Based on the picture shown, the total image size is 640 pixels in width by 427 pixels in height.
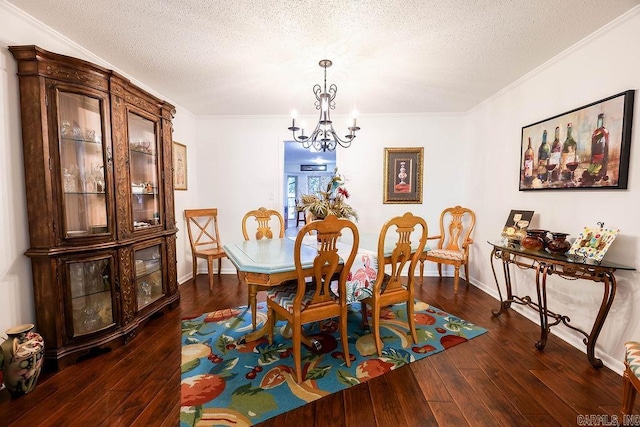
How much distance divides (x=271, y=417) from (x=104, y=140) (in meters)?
2.31

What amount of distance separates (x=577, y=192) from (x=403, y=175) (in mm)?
2105

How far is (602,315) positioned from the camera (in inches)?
70.7

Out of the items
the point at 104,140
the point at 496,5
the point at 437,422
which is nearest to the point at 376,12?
the point at 496,5

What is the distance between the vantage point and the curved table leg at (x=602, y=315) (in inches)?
69.1

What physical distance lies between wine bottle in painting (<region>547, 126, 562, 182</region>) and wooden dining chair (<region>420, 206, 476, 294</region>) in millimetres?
1251

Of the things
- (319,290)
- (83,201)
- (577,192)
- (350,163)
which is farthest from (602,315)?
(83,201)

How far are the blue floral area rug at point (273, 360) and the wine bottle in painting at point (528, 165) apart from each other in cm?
160

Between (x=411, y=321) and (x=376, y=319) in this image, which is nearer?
(x=376, y=319)

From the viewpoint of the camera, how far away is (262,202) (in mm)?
4184

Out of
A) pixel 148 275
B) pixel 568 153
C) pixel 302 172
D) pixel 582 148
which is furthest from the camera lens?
pixel 302 172

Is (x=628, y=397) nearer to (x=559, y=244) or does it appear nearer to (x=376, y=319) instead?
(x=559, y=244)

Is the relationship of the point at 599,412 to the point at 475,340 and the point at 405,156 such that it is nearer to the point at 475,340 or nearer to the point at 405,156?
the point at 475,340

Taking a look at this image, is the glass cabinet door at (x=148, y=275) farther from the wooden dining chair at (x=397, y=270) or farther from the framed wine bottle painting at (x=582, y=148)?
the framed wine bottle painting at (x=582, y=148)

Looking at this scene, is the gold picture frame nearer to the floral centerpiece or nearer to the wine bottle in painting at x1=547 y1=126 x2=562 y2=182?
the floral centerpiece
